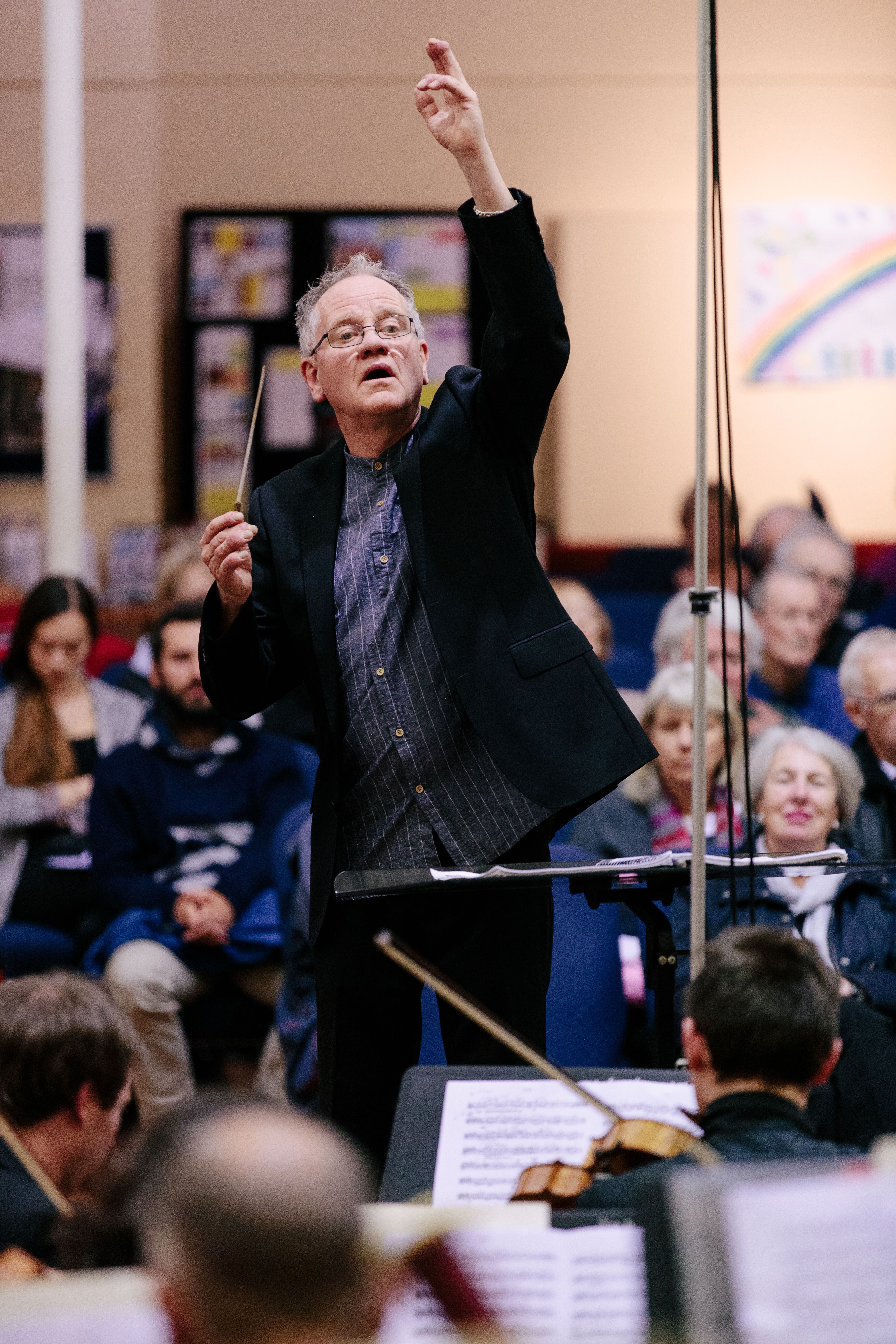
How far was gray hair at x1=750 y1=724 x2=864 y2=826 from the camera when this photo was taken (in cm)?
283

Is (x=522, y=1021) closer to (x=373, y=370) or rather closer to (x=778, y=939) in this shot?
(x=778, y=939)

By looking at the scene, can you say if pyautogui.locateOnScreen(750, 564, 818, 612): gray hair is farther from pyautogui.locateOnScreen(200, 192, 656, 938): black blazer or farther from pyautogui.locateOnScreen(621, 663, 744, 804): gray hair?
pyautogui.locateOnScreen(200, 192, 656, 938): black blazer

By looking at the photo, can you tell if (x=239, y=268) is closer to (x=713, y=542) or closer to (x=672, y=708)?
(x=713, y=542)

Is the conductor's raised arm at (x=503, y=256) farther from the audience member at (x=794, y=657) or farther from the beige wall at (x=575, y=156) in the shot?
the beige wall at (x=575, y=156)

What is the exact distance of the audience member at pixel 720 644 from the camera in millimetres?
3400

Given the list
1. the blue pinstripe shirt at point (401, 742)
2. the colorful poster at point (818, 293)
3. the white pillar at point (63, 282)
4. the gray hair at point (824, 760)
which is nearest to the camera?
the blue pinstripe shirt at point (401, 742)

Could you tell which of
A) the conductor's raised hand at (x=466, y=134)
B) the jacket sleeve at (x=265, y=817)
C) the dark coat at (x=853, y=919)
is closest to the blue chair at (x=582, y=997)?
the dark coat at (x=853, y=919)

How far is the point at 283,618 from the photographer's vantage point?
1.84m

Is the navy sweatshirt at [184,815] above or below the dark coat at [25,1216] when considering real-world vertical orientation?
above

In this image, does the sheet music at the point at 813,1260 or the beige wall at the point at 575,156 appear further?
the beige wall at the point at 575,156

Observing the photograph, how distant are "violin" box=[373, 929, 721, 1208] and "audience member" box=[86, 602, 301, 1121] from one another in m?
1.61

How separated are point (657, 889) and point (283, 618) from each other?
556 mm

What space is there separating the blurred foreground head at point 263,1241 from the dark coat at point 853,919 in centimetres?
169

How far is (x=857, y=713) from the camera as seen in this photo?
3.24 meters
